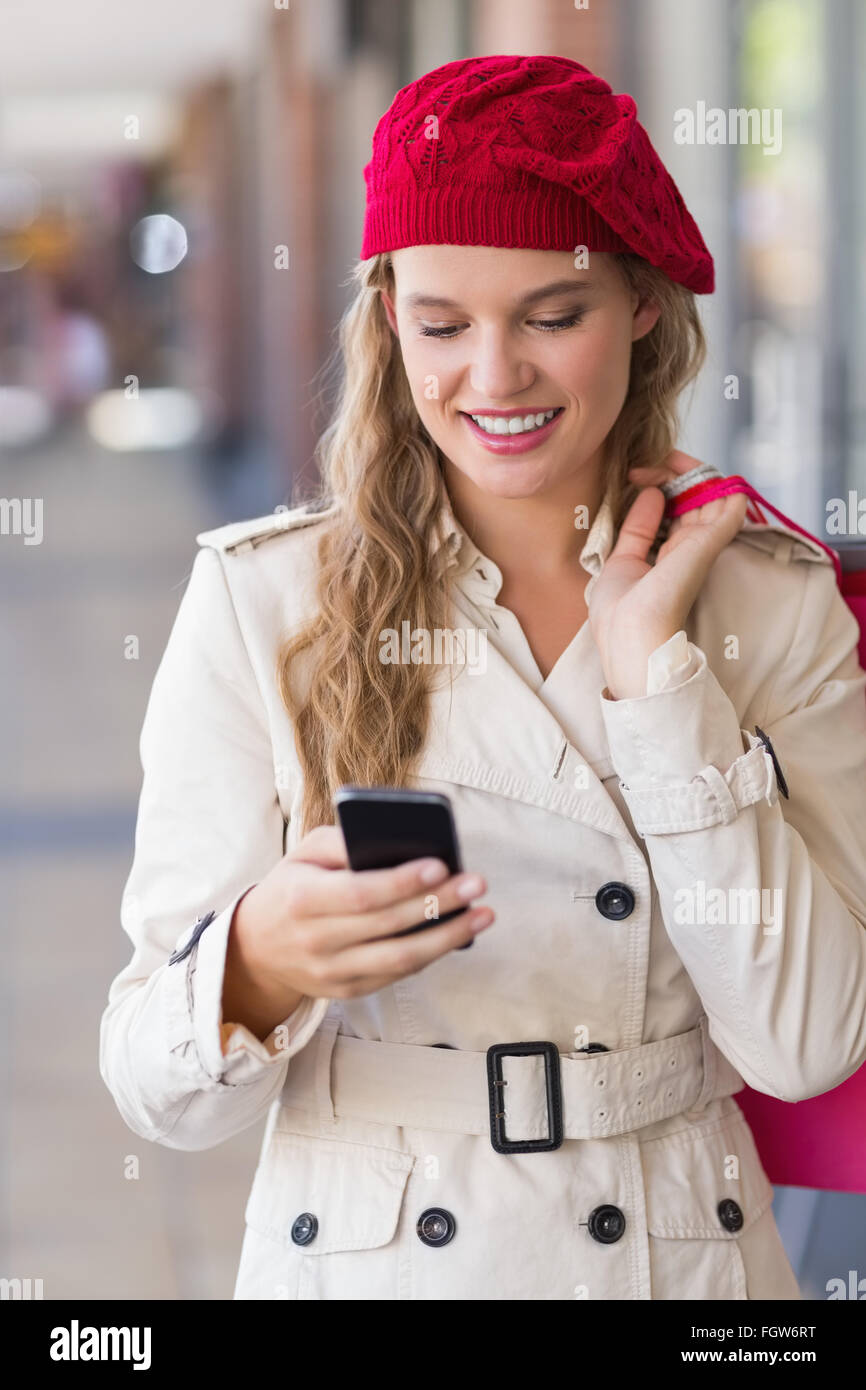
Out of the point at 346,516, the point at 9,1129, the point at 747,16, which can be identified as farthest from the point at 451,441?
the point at 747,16

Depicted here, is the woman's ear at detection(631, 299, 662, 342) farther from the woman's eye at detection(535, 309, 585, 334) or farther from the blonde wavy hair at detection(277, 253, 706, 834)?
the woman's eye at detection(535, 309, 585, 334)

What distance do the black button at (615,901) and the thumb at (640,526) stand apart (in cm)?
35

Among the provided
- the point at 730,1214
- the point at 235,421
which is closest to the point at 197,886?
the point at 730,1214

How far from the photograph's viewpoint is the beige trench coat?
1.39 metres

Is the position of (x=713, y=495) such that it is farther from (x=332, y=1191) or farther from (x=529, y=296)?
(x=332, y=1191)

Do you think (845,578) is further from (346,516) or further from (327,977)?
(327,977)

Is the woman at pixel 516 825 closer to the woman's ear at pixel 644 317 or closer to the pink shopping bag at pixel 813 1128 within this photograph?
the woman's ear at pixel 644 317

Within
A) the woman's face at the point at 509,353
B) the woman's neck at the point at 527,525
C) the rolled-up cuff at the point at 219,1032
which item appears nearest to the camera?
the rolled-up cuff at the point at 219,1032

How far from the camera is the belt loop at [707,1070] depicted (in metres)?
1.52

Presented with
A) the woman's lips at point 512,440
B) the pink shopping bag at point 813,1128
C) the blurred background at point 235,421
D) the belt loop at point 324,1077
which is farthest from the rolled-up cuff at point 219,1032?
the blurred background at point 235,421

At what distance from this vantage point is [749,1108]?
1702mm

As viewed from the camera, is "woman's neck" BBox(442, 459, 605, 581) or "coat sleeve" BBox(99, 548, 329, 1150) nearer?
"coat sleeve" BBox(99, 548, 329, 1150)

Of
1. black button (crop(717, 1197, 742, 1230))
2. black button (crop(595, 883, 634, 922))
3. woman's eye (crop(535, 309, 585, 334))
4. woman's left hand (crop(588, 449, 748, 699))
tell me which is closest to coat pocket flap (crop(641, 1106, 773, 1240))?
black button (crop(717, 1197, 742, 1230))
